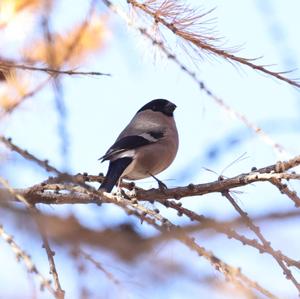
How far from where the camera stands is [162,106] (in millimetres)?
4316

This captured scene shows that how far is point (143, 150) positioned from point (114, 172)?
55cm

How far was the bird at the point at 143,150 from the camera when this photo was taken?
3295 millimetres

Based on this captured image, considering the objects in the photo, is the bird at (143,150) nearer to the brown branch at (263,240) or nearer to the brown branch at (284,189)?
the brown branch at (263,240)

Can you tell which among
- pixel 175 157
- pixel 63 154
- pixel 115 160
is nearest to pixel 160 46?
pixel 63 154

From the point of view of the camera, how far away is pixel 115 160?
3.27 metres

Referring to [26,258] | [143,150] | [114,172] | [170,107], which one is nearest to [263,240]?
[26,258]

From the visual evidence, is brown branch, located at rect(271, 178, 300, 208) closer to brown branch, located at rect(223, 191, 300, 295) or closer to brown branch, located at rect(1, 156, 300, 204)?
brown branch, located at rect(1, 156, 300, 204)

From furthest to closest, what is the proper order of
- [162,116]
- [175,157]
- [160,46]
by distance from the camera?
[162,116] < [175,157] < [160,46]

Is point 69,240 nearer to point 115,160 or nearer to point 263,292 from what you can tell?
point 263,292

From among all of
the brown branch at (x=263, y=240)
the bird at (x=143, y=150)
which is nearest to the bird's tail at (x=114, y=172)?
the bird at (x=143, y=150)

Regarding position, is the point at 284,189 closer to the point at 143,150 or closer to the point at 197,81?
the point at 197,81

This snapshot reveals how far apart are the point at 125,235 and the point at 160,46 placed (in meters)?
0.93

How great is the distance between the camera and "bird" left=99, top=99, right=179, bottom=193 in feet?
10.8

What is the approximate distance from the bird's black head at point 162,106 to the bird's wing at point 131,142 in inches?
24.3
